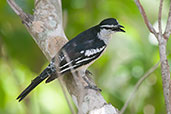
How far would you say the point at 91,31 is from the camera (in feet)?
12.9

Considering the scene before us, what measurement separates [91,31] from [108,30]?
0.21 metres

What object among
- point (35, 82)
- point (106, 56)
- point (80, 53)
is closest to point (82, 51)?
point (80, 53)

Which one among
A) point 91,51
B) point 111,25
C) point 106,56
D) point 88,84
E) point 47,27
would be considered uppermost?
point 47,27

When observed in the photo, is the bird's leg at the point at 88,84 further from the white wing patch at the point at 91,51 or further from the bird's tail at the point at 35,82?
the bird's tail at the point at 35,82

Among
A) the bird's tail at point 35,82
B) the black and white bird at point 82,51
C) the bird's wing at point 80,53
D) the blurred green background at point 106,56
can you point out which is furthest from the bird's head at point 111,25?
the bird's tail at point 35,82

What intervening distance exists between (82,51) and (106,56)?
3.00 feet

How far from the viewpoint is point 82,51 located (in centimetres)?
365

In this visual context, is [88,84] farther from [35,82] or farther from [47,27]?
[47,27]

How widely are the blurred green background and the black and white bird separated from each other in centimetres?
29

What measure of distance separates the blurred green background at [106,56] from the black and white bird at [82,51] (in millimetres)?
294

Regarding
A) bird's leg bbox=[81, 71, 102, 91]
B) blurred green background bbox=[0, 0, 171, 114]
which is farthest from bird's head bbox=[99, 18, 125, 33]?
bird's leg bbox=[81, 71, 102, 91]

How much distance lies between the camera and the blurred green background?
12.7ft

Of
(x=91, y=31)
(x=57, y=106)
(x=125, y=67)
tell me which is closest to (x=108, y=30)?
(x=91, y=31)

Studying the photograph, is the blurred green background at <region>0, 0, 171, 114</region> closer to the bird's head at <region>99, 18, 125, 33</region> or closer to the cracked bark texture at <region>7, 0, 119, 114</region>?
the cracked bark texture at <region>7, 0, 119, 114</region>
